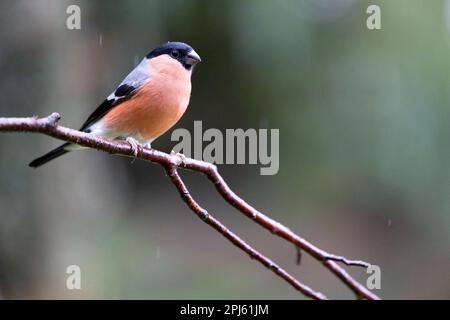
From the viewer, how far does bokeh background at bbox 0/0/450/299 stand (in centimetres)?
553

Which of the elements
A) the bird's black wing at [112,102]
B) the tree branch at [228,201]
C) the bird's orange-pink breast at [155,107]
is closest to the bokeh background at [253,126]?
the bird's black wing at [112,102]

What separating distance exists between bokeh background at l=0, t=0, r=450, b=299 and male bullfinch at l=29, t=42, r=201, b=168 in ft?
7.45

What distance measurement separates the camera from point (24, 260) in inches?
210

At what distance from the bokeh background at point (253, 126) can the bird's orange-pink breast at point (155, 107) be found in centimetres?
240

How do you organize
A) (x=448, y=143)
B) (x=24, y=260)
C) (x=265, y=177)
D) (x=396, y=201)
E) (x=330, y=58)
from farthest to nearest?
(x=265, y=177)
(x=396, y=201)
(x=330, y=58)
(x=448, y=143)
(x=24, y=260)

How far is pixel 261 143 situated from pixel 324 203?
7.42 feet

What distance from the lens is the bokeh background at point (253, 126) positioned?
A: 553 cm

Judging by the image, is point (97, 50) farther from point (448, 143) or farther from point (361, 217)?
point (361, 217)

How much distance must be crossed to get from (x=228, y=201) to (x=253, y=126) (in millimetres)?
7147

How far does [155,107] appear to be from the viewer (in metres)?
3.14

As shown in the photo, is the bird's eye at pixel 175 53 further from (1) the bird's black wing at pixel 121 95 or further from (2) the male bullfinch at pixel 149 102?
(1) the bird's black wing at pixel 121 95

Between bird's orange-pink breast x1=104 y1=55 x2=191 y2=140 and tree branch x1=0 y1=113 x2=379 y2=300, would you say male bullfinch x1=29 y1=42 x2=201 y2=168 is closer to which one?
bird's orange-pink breast x1=104 y1=55 x2=191 y2=140

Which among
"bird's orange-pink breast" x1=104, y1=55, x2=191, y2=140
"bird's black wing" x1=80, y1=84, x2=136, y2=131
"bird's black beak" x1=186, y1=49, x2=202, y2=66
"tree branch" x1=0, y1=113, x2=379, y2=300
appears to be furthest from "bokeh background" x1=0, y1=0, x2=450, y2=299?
"tree branch" x1=0, y1=113, x2=379, y2=300
